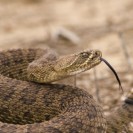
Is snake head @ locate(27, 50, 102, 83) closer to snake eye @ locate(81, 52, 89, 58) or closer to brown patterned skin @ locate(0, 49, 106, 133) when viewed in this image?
snake eye @ locate(81, 52, 89, 58)

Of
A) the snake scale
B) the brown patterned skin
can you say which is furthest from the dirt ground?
the brown patterned skin

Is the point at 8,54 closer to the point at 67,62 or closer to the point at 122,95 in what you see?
the point at 67,62

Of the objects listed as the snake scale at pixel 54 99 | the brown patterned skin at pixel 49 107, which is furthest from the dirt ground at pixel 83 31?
the brown patterned skin at pixel 49 107

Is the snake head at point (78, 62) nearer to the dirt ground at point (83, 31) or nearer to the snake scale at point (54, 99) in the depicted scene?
the snake scale at point (54, 99)

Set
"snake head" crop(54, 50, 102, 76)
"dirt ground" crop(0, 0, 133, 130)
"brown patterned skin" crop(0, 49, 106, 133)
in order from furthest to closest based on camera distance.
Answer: "dirt ground" crop(0, 0, 133, 130), "snake head" crop(54, 50, 102, 76), "brown patterned skin" crop(0, 49, 106, 133)

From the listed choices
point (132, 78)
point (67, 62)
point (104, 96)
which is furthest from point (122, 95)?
point (67, 62)

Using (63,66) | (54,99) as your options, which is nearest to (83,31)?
(63,66)
